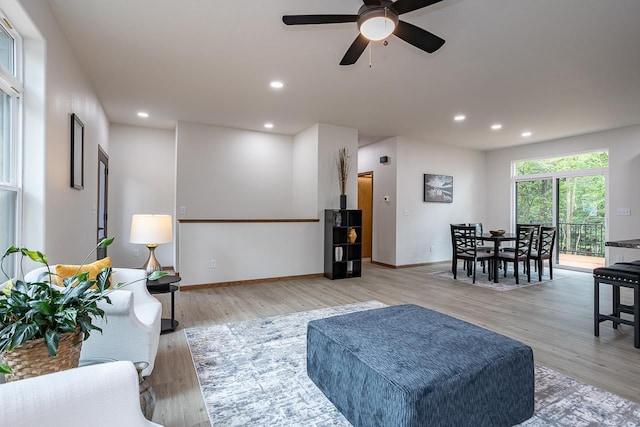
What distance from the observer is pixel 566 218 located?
640cm

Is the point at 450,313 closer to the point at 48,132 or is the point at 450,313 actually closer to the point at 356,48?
the point at 356,48

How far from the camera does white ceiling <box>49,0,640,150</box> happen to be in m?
2.45

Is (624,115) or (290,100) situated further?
(624,115)

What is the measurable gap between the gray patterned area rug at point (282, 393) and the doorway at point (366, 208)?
490 cm

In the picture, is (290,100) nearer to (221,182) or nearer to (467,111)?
(221,182)

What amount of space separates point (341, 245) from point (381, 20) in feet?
12.8

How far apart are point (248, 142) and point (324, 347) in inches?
190

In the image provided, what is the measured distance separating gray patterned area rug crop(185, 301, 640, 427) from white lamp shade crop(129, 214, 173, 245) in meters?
0.95

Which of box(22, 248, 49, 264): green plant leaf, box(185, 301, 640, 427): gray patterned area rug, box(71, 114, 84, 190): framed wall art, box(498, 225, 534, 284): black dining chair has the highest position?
box(71, 114, 84, 190): framed wall art

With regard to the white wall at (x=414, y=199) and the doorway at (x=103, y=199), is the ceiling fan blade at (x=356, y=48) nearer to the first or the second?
the white wall at (x=414, y=199)

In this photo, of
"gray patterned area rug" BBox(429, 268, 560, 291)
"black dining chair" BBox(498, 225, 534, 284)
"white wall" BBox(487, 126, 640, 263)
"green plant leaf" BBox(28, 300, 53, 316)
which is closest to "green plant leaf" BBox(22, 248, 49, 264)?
"green plant leaf" BBox(28, 300, 53, 316)

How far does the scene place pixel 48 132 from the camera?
2.31m

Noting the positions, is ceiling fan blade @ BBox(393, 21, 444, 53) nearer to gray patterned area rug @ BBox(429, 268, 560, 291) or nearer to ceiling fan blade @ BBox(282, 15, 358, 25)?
ceiling fan blade @ BBox(282, 15, 358, 25)

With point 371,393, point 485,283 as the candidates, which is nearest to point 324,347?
point 371,393
